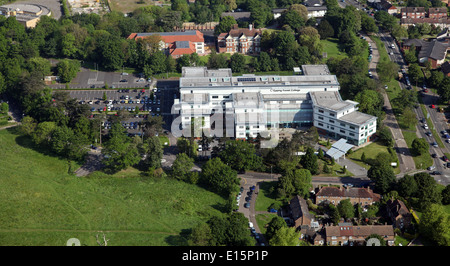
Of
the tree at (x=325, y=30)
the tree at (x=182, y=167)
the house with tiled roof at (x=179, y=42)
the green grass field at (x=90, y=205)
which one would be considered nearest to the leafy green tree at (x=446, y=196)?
the green grass field at (x=90, y=205)

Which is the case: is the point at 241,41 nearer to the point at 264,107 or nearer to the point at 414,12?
the point at 264,107

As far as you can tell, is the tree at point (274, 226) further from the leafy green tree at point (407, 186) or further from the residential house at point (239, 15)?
the residential house at point (239, 15)

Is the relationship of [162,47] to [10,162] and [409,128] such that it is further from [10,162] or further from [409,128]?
[409,128]

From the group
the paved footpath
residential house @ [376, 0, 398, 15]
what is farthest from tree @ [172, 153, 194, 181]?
residential house @ [376, 0, 398, 15]

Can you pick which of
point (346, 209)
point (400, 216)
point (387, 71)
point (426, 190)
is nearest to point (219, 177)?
point (346, 209)

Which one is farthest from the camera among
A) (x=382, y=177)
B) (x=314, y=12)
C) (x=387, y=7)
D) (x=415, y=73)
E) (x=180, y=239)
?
(x=387, y=7)
